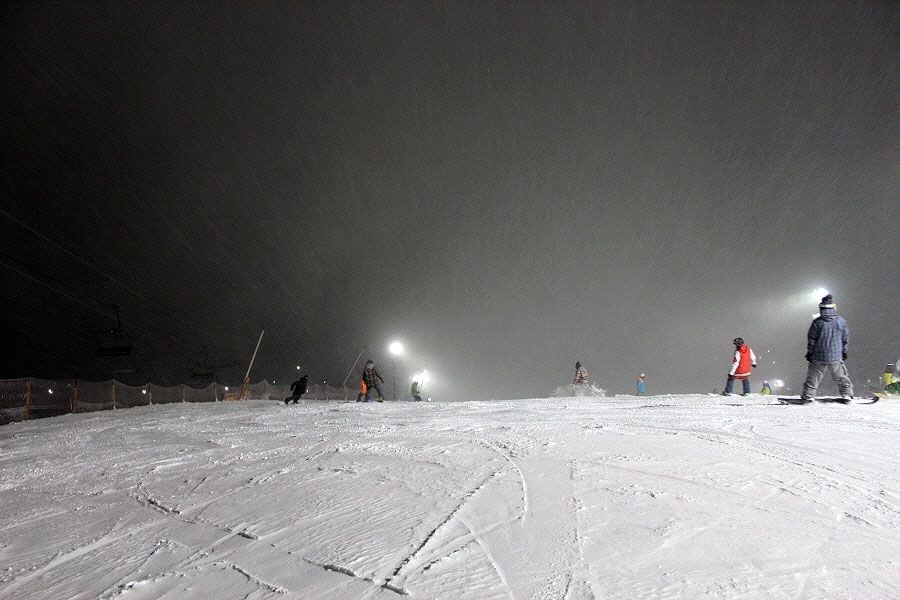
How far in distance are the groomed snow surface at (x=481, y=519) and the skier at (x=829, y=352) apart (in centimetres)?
430

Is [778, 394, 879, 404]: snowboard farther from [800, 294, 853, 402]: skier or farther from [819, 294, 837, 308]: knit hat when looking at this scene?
[819, 294, 837, 308]: knit hat

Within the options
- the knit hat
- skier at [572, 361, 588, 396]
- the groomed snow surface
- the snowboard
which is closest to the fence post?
the groomed snow surface

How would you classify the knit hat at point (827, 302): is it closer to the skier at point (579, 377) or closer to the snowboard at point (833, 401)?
the snowboard at point (833, 401)

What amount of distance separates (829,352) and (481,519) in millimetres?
10169

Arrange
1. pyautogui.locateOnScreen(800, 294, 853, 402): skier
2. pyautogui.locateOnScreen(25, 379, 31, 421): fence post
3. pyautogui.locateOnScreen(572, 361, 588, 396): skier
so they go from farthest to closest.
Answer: pyautogui.locateOnScreen(572, 361, 588, 396): skier → pyautogui.locateOnScreen(25, 379, 31, 421): fence post → pyautogui.locateOnScreen(800, 294, 853, 402): skier

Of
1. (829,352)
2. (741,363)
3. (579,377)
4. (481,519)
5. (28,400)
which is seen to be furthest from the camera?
(579,377)

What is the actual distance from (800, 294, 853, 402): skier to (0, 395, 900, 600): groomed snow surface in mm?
4303

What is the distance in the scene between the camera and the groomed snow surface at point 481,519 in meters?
2.35

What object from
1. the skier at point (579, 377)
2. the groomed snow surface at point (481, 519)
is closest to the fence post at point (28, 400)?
the groomed snow surface at point (481, 519)

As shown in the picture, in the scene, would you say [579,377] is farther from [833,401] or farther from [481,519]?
[481,519]

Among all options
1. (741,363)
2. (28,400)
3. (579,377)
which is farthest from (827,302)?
(28,400)

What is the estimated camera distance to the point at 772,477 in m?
3.77

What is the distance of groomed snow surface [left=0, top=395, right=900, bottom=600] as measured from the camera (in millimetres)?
2348

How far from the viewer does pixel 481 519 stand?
3121 millimetres
